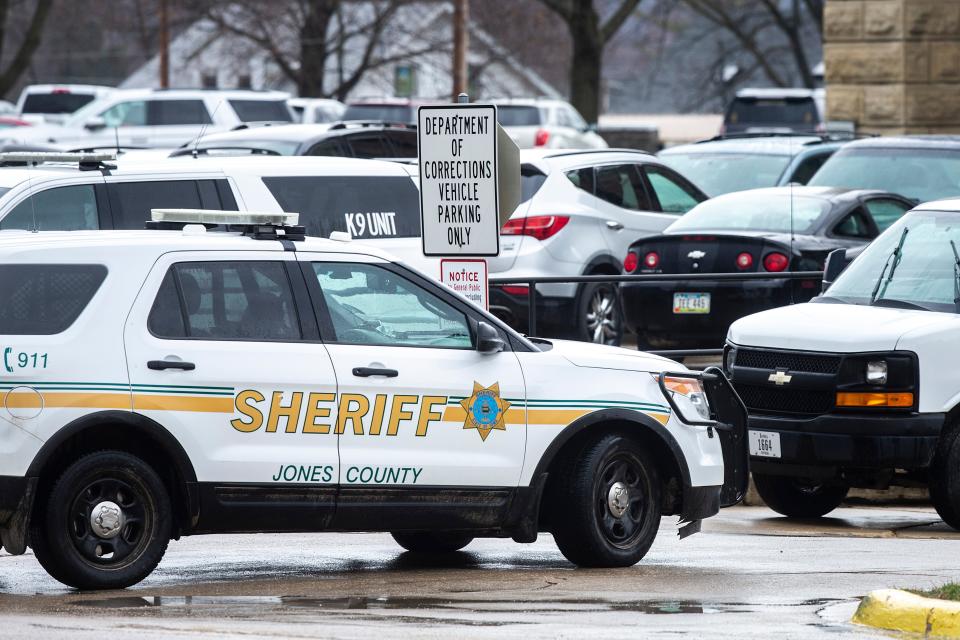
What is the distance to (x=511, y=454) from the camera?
8914 mm

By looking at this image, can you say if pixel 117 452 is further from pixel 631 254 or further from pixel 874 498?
pixel 631 254

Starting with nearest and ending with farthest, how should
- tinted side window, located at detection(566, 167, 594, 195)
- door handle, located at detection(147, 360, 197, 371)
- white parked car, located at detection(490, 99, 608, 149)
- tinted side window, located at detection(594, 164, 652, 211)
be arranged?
door handle, located at detection(147, 360, 197, 371)
tinted side window, located at detection(566, 167, 594, 195)
tinted side window, located at detection(594, 164, 652, 211)
white parked car, located at detection(490, 99, 608, 149)

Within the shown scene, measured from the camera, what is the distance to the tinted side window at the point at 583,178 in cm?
1652

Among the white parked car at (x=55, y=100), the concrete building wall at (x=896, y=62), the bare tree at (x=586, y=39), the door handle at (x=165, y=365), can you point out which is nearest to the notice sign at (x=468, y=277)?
the door handle at (x=165, y=365)

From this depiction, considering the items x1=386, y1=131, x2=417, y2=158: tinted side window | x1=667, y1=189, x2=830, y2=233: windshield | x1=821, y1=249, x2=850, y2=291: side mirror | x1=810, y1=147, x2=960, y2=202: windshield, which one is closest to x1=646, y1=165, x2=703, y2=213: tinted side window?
x1=810, y1=147, x2=960, y2=202: windshield

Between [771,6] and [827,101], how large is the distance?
2946 centimetres

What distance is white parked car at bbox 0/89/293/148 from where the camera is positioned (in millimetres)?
34688

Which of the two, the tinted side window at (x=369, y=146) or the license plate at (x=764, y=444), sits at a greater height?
the tinted side window at (x=369, y=146)

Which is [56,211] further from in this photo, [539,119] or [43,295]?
[539,119]

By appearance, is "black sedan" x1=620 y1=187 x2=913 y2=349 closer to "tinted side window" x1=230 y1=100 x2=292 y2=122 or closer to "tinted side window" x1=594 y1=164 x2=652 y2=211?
"tinted side window" x1=594 y1=164 x2=652 y2=211

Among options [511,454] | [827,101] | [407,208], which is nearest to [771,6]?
[827,101]

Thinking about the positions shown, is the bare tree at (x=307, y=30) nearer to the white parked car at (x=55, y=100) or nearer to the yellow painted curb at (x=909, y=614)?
the white parked car at (x=55, y=100)

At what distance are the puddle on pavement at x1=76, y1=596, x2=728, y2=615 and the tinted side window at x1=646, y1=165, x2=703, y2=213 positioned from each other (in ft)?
32.0

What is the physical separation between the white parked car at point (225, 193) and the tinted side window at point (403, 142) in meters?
3.73
